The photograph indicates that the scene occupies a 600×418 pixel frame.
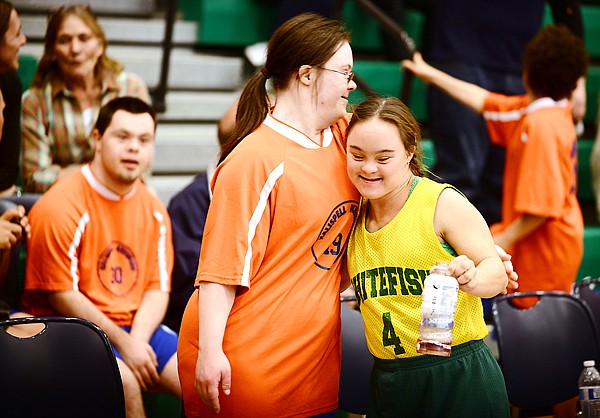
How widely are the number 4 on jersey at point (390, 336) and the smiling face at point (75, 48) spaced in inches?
92.0

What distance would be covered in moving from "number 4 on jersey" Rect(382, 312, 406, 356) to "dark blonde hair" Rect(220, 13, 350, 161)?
0.62 m

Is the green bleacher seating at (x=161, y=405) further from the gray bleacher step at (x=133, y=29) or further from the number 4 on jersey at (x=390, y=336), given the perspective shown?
the gray bleacher step at (x=133, y=29)

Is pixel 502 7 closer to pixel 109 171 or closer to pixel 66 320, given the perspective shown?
pixel 109 171

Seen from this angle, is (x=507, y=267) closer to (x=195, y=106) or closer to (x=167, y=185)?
(x=167, y=185)

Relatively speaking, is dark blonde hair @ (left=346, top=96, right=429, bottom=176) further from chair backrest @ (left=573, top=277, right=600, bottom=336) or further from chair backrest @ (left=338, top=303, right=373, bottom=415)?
chair backrest @ (left=573, top=277, right=600, bottom=336)

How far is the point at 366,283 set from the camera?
2391mm

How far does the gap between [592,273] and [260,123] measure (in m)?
3.50

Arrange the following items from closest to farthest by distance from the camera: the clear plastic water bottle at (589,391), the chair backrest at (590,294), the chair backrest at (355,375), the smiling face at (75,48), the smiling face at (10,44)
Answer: the clear plastic water bottle at (589,391) → the chair backrest at (355,375) → the smiling face at (10,44) → the chair backrest at (590,294) → the smiling face at (75,48)

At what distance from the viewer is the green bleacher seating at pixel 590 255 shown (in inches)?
209

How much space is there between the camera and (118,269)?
11.4 ft

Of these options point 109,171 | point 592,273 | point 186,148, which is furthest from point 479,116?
point 109,171

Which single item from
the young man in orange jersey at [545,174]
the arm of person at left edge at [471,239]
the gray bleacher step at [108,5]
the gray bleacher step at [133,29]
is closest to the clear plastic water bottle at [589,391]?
the young man in orange jersey at [545,174]

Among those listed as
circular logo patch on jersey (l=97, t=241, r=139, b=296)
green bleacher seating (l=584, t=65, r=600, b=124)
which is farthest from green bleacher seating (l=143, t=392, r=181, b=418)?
green bleacher seating (l=584, t=65, r=600, b=124)

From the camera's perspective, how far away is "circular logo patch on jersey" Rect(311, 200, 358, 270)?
2373 mm
